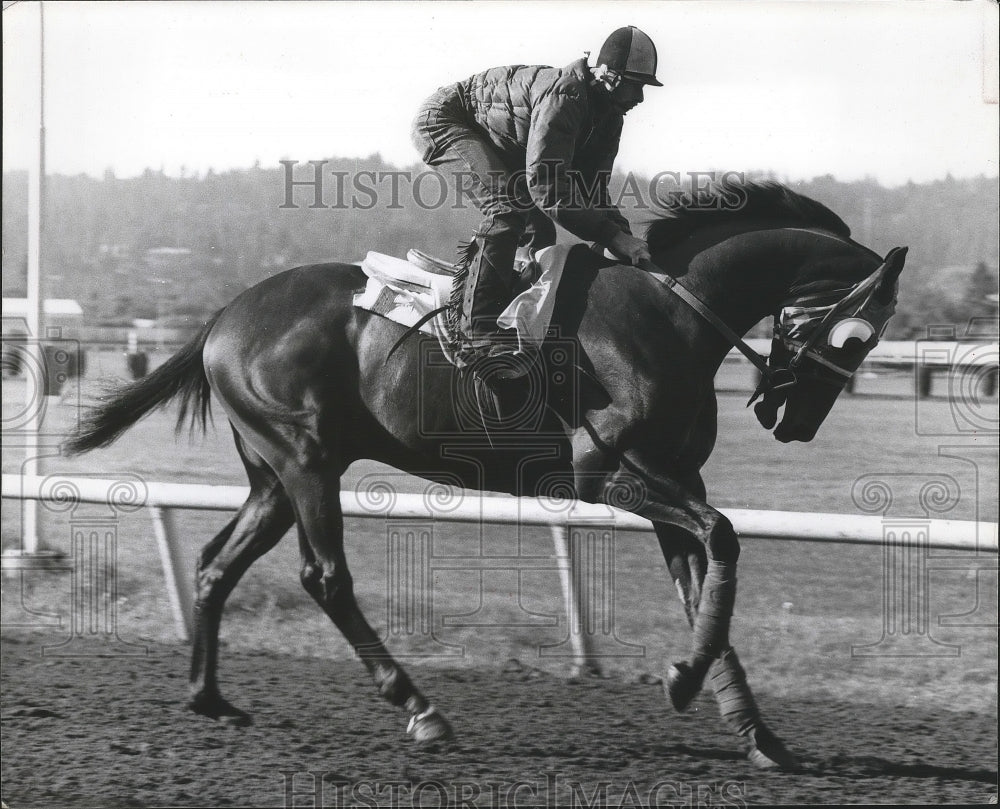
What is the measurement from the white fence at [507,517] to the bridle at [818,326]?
0.73m

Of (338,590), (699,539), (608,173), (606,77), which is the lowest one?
(338,590)

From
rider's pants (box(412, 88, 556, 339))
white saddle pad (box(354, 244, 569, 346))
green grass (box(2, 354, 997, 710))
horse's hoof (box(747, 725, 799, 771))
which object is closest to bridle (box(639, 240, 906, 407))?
white saddle pad (box(354, 244, 569, 346))

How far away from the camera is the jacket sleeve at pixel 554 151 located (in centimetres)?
307

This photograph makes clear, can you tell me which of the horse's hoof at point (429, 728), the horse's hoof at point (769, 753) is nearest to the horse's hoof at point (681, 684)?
Result: the horse's hoof at point (769, 753)

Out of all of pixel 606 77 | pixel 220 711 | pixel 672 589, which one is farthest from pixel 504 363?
pixel 672 589

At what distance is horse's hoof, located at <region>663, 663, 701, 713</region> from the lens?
307 cm

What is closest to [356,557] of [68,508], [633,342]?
[68,508]

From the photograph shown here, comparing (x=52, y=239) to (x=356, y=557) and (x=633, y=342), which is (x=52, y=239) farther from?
(x=633, y=342)

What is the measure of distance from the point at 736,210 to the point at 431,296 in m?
0.97

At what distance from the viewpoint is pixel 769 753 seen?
3.21 meters

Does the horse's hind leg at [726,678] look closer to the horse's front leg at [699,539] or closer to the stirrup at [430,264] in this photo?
the horse's front leg at [699,539]

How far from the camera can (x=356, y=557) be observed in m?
5.81

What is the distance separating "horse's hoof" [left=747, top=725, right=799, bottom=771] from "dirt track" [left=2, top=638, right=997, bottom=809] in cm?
3

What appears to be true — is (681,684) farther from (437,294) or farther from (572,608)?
(437,294)
